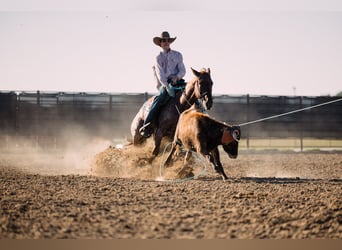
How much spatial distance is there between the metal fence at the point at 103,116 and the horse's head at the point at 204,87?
38.7 ft

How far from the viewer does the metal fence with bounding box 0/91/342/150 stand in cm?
1920

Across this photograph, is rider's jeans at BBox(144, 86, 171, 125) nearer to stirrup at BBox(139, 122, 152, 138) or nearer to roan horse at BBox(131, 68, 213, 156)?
roan horse at BBox(131, 68, 213, 156)

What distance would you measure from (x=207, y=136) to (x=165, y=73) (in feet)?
5.44

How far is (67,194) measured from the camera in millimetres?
5840

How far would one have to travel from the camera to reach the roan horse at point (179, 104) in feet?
24.4

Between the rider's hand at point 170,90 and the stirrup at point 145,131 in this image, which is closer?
the rider's hand at point 170,90

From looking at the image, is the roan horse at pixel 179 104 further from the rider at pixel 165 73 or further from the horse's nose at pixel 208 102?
the rider at pixel 165 73

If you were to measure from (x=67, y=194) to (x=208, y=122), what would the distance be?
2.44 metres

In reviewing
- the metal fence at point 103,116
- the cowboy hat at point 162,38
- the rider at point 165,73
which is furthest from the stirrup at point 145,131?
the metal fence at point 103,116

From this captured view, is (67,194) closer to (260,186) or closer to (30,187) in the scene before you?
(30,187)

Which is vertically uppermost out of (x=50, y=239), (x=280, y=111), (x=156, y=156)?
(x=280, y=111)

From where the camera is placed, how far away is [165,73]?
27.8 feet

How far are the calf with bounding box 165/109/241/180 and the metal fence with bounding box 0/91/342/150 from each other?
1193cm

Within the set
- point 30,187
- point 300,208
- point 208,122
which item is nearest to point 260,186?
point 208,122
